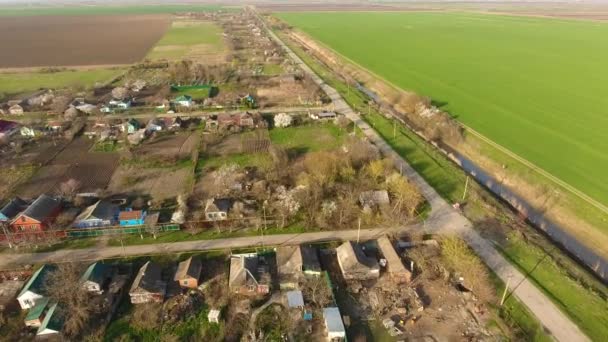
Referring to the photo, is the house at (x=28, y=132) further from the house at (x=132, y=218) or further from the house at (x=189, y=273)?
the house at (x=189, y=273)

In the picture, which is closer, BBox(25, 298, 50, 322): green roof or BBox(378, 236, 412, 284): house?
BBox(25, 298, 50, 322): green roof

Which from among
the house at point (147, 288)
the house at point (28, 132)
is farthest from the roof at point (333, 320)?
the house at point (28, 132)

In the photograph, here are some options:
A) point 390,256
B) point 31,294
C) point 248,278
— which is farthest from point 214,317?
point 390,256

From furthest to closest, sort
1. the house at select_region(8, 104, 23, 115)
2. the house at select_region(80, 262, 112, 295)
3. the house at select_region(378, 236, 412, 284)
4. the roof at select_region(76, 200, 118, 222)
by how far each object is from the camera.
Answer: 1. the house at select_region(8, 104, 23, 115)
2. the roof at select_region(76, 200, 118, 222)
3. the house at select_region(378, 236, 412, 284)
4. the house at select_region(80, 262, 112, 295)

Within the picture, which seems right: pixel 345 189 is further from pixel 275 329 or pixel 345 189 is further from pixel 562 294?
pixel 562 294

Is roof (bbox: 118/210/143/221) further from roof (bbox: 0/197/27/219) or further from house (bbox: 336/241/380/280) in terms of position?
house (bbox: 336/241/380/280)

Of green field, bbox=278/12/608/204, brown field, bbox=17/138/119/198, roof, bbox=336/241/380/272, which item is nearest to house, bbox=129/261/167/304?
roof, bbox=336/241/380/272

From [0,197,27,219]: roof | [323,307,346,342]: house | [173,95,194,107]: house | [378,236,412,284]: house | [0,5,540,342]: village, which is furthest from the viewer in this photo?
[173,95,194,107]: house

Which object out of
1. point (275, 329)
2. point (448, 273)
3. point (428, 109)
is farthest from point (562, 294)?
point (428, 109)

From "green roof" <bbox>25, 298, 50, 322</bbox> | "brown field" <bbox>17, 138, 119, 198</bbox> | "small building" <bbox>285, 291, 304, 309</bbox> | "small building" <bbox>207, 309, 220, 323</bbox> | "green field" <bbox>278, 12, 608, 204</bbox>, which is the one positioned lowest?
"brown field" <bbox>17, 138, 119, 198</bbox>
